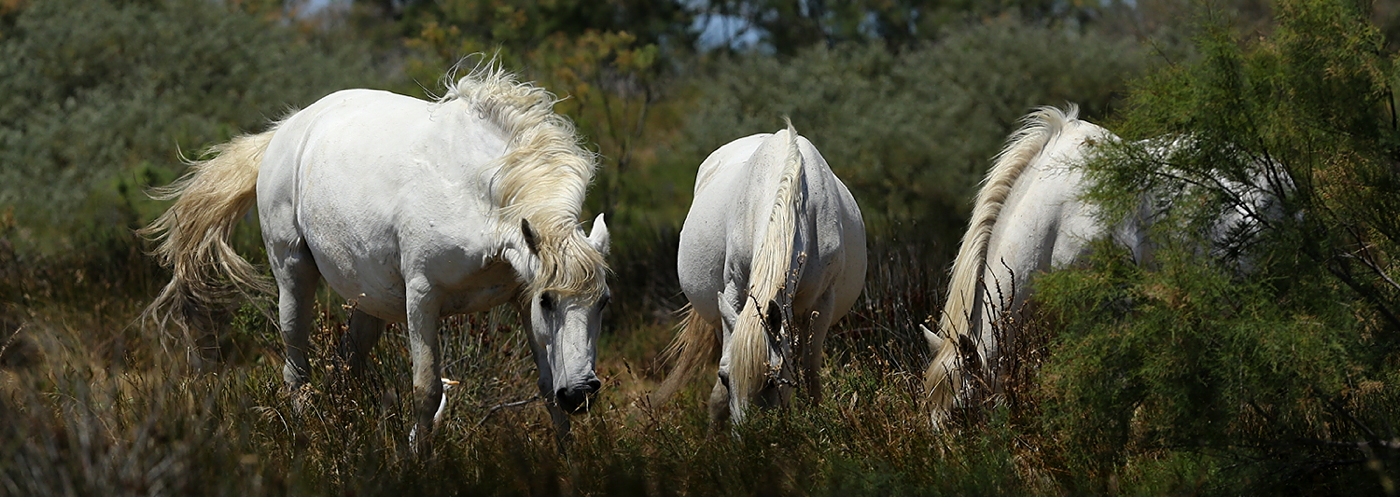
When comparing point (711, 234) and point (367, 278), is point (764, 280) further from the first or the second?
point (367, 278)

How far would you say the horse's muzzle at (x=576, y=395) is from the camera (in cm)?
400

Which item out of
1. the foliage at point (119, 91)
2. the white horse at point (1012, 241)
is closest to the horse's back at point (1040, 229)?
the white horse at point (1012, 241)

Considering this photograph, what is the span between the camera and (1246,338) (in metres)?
3.05

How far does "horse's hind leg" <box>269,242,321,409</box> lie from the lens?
4.99 m

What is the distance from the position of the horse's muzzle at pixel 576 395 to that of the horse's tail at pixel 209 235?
1.92m

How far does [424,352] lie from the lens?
442 centimetres

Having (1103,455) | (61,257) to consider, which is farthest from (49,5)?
(1103,455)

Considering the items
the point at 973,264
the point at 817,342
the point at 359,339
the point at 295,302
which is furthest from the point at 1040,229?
the point at 295,302

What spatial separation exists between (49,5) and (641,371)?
1005 centimetres

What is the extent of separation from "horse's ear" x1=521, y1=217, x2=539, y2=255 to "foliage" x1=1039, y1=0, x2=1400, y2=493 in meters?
1.63

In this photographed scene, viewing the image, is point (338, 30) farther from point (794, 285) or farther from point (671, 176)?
point (794, 285)

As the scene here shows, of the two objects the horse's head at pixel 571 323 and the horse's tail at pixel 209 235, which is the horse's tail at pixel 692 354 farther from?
the horse's tail at pixel 209 235

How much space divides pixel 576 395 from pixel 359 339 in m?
1.54

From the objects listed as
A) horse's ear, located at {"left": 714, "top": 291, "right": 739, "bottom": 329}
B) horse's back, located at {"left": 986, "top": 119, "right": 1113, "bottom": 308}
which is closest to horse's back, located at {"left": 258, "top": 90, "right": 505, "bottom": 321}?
horse's ear, located at {"left": 714, "top": 291, "right": 739, "bottom": 329}
